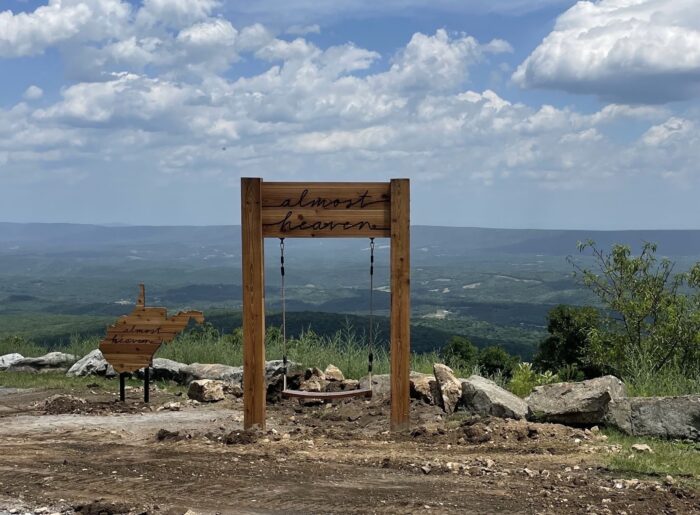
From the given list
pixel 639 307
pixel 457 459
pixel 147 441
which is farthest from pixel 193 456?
pixel 639 307

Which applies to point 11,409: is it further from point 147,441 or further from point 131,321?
point 147,441

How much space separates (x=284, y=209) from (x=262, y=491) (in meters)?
3.79

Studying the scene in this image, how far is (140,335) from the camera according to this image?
12789 millimetres

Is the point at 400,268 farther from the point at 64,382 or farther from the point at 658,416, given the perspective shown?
the point at 64,382

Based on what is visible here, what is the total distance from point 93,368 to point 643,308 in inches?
413

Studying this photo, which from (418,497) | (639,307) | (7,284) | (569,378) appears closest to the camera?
(418,497)

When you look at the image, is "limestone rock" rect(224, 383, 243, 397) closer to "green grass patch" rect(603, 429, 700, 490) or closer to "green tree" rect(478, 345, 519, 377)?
"green grass patch" rect(603, 429, 700, 490)

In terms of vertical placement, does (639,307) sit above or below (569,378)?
above

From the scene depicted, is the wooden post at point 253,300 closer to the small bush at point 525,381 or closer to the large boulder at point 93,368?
the small bush at point 525,381

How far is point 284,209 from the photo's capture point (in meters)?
9.99

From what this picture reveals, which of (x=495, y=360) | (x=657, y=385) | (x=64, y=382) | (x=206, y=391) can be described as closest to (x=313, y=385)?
(x=206, y=391)

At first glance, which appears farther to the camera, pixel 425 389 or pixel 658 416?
pixel 425 389

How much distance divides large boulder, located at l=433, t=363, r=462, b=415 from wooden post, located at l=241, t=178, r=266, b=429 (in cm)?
240

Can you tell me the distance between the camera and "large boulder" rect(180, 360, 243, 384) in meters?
14.1
